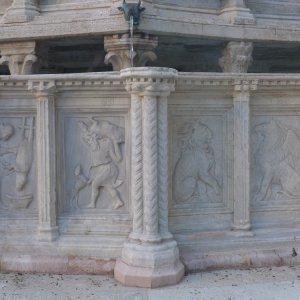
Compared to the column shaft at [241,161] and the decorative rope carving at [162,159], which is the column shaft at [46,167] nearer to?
the decorative rope carving at [162,159]

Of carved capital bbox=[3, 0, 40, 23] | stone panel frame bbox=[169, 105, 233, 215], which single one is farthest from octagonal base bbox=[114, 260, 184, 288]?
carved capital bbox=[3, 0, 40, 23]

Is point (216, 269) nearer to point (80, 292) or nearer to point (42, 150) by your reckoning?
point (80, 292)

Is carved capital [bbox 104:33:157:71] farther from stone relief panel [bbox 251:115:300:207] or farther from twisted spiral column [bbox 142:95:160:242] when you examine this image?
twisted spiral column [bbox 142:95:160:242]

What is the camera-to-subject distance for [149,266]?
4.23m

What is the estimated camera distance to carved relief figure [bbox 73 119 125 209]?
4.63 meters

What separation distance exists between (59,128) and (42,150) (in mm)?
280

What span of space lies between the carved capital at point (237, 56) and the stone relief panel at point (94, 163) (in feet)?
11.2

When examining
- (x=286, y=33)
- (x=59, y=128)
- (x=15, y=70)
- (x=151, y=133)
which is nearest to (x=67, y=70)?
(x=15, y=70)

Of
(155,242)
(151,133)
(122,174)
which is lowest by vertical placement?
(155,242)

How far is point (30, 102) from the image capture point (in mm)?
4727

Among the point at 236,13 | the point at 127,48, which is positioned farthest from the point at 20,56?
the point at 236,13

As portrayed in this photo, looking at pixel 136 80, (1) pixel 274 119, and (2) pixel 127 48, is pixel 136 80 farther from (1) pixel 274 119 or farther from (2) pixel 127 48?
(2) pixel 127 48

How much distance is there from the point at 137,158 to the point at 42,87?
1.17 meters

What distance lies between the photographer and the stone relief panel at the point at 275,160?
4.99 metres
